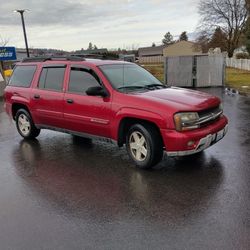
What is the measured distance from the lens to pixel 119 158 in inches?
266

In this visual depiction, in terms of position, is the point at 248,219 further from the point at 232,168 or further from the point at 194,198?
the point at 232,168

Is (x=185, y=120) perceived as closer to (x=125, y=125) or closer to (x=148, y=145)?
(x=148, y=145)

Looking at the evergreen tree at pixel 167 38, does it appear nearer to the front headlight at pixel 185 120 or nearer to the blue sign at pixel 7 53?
the blue sign at pixel 7 53

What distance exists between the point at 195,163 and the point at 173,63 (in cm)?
1428

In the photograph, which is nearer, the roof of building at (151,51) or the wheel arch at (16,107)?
the wheel arch at (16,107)

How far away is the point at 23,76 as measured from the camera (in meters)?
8.48

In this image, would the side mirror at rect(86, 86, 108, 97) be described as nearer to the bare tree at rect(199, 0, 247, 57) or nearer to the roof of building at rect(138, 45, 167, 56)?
the bare tree at rect(199, 0, 247, 57)

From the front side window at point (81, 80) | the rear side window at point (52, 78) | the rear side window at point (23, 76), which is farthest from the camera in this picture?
the rear side window at point (23, 76)

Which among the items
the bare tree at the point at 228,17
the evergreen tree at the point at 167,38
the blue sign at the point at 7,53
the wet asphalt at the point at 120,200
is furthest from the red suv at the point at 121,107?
the evergreen tree at the point at 167,38

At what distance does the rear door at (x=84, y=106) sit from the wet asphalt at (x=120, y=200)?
0.61 metres

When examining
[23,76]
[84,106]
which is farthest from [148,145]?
[23,76]

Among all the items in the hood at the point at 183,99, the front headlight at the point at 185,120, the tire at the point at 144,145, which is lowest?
the tire at the point at 144,145

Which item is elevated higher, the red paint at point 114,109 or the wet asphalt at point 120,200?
the red paint at point 114,109

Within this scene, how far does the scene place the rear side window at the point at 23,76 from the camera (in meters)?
8.25
